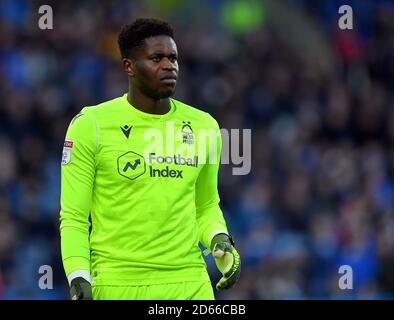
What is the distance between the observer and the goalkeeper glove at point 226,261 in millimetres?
5797

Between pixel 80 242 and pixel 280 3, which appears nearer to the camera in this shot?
pixel 80 242

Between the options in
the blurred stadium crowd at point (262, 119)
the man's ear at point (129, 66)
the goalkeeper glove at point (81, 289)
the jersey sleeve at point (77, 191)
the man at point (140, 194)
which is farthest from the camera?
the blurred stadium crowd at point (262, 119)

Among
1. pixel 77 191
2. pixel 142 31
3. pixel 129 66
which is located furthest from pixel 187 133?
pixel 77 191

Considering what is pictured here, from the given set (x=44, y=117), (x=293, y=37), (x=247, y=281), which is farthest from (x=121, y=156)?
(x=293, y=37)

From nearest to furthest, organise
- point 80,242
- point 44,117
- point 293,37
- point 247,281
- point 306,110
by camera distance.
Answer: point 80,242
point 247,281
point 44,117
point 306,110
point 293,37

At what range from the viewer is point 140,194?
590 cm

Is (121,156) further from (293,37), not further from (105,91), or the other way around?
(293,37)

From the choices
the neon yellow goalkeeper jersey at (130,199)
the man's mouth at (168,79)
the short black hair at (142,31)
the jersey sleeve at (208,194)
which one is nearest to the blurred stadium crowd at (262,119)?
the jersey sleeve at (208,194)

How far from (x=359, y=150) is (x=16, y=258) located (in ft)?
13.4

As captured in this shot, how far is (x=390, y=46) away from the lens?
1399 centimetres

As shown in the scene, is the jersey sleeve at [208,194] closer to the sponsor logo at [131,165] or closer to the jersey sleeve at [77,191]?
the sponsor logo at [131,165]

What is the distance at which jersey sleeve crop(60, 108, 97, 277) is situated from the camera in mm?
5742

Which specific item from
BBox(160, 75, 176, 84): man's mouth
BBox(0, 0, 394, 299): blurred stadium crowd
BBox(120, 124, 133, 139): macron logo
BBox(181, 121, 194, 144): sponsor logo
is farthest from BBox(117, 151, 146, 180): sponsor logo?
BBox(0, 0, 394, 299): blurred stadium crowd

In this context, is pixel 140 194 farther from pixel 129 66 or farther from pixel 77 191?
pixel 129 66
